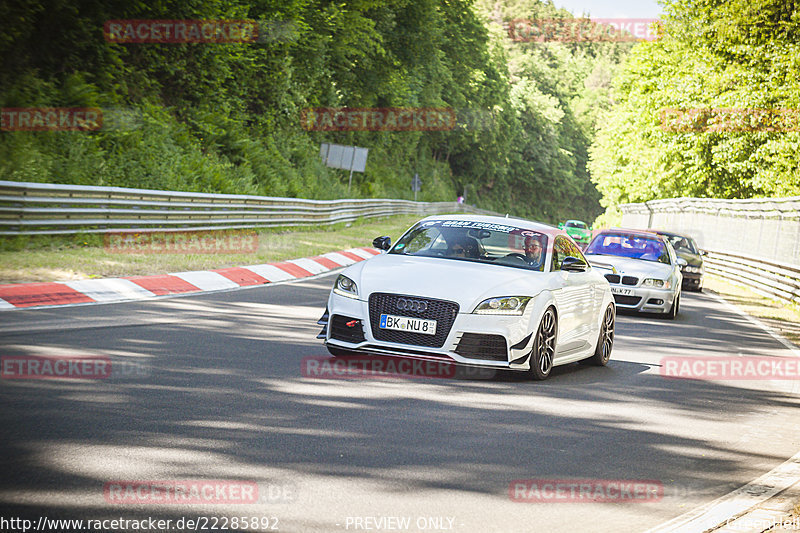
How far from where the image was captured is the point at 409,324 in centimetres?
859

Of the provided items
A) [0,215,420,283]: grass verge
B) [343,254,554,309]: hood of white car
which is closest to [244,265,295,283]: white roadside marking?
[0,215,420,283]: grass verge

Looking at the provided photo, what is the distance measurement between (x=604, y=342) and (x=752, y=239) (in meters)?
21.7

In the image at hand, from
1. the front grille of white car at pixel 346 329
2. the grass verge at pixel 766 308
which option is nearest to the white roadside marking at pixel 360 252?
the grass verge at pixel 766 308

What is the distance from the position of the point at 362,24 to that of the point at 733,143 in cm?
1861

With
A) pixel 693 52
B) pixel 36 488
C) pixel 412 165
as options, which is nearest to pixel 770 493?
pixel 36 488

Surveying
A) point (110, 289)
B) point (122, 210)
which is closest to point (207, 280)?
point (110, 289)

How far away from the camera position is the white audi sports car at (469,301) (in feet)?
28.1

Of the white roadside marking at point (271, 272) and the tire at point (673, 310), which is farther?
the white roadside marking at point (271, 272)

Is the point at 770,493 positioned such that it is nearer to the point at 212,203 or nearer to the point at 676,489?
the point at 676,489

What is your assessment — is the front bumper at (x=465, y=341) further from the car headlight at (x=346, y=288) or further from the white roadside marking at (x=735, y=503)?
the white roadside marking at (x=735, y=503)

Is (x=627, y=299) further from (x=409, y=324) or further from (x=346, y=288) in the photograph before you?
(x=409, y=324)

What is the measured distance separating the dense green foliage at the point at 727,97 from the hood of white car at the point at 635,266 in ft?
88.2

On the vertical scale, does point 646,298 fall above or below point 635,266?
below

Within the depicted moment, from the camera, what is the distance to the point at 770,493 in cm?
589
